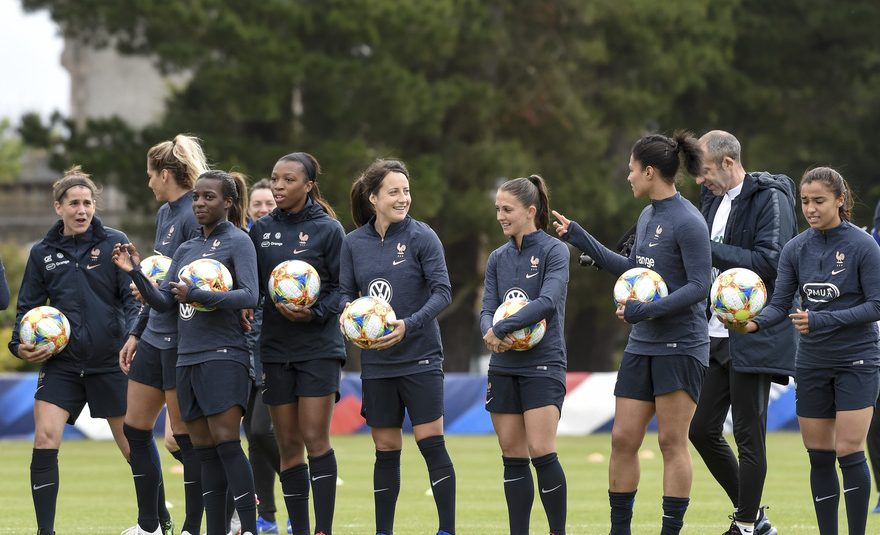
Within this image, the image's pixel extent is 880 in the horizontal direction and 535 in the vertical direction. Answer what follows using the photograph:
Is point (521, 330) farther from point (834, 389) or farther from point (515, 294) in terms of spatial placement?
point (834, 389)

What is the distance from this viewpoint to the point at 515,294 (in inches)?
339

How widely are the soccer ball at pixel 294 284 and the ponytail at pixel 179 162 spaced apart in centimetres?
113

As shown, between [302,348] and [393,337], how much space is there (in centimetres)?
72

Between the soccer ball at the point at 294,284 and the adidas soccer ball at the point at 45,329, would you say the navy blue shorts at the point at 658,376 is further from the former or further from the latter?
the adidas soccer ball at the point at 45,329

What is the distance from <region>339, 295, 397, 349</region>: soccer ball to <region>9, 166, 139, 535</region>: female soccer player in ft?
7.05

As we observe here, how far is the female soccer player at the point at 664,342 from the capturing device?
27.0ft

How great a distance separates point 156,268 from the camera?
30.1 ft

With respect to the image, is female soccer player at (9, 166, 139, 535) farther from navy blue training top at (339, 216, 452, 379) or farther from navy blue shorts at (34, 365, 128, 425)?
navy blue training top at (339, 216, 452, 379)

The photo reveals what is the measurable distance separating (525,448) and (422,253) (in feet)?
4.33

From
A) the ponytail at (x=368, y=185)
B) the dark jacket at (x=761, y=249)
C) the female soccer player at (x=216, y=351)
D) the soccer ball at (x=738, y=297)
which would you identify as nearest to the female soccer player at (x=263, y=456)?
the ponytail at (x=368, y=185)

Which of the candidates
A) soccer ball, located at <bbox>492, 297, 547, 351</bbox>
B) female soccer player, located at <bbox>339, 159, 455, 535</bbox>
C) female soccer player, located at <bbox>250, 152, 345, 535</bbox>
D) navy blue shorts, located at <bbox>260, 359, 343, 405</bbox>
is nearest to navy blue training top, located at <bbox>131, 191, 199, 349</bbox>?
female soccer player, located at <bbox>250, 152, 345, 535</bbox>

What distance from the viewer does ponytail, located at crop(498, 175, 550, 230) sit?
866cm

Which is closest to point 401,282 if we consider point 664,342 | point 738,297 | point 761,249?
point 664,342

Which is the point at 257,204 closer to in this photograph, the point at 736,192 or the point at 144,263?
the point at 144,263
